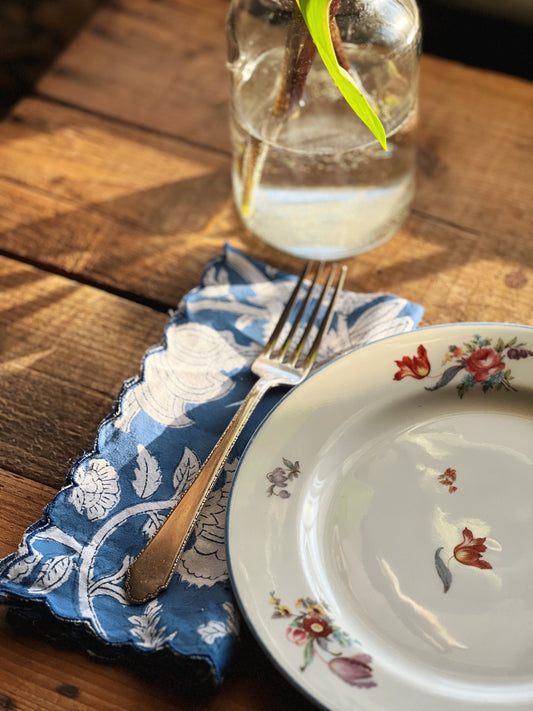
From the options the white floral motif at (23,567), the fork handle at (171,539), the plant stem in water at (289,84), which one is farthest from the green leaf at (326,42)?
the white floral motif at (23,567)

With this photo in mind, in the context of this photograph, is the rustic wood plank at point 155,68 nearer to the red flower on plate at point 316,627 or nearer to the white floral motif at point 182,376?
the white floral motif at point 182,376

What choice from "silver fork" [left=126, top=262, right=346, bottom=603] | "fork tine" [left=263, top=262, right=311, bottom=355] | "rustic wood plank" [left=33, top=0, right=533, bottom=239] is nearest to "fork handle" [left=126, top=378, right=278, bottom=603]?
"silver fork" [left=126, top=262, right=346, bottom=603]

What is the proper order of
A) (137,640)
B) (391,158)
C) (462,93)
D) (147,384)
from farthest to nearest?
(462,93) < (391,158) < (147,384) < (137,640)

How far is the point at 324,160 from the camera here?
0.68 meters

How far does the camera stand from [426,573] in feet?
1.62

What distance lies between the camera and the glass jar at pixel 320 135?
2.15ft

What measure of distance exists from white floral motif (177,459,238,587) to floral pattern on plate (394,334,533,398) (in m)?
0.16

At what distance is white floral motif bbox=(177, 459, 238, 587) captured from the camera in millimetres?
506

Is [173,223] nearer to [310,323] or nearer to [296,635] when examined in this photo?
[310,323]

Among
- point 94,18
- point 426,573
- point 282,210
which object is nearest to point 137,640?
point 426,573

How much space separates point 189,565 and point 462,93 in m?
0.60

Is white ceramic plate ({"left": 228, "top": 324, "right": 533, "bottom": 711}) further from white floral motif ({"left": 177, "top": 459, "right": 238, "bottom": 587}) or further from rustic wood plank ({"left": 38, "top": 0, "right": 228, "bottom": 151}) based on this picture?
rustic wood plank ({"left": 38, "top": 0, "right": 228, "bottom": 151})

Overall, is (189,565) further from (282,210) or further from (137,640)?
(282,210)

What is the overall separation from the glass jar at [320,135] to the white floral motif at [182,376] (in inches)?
5.2
